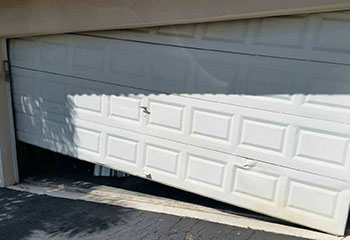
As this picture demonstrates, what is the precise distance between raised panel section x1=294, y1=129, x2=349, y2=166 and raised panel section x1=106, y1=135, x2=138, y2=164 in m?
2.10

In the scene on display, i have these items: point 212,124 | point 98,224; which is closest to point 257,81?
point 212,124

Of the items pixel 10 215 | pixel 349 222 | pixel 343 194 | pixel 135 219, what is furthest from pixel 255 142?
pixel 10 215

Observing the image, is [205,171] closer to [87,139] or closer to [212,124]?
[212,124]

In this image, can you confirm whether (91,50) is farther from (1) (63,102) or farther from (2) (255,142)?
(2) (255,142)

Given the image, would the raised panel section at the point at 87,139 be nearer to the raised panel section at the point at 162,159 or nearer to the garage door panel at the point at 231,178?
the garage door panel at the point at 231,178

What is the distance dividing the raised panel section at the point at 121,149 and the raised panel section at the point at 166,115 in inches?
18.5

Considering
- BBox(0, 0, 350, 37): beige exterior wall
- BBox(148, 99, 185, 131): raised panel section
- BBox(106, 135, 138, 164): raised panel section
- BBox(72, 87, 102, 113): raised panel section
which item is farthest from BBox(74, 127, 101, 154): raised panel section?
BBox(0, 0, 350, 37): beige exterior wall

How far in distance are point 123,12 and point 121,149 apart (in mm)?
1809

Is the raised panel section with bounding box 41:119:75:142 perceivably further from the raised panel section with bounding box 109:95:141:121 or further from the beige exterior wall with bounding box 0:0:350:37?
the beige exterior wall with bounding box 0:0:350:37

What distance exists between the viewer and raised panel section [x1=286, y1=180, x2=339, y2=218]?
140 inches

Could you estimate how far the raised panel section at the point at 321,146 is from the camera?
134 inches

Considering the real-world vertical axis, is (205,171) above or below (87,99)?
below

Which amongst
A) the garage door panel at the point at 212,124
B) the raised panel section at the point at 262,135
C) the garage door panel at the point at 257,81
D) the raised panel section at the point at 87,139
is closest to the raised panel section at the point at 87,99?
the garage door panel at the point at 212,124

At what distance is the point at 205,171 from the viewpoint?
420 cm
